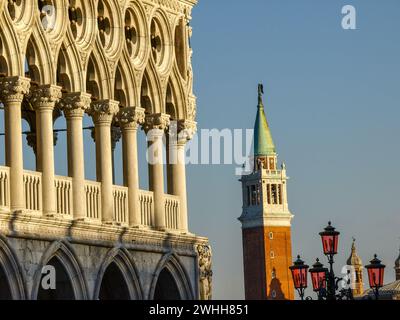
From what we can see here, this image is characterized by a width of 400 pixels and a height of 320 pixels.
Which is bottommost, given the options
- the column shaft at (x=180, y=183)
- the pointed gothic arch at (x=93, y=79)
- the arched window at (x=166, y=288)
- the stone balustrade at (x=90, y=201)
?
the arched window at (x=166, y=288)

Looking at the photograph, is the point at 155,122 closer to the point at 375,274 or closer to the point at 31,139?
the point at 31,139

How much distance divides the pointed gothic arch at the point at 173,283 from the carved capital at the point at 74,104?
517cm

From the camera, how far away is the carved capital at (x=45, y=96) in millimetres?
40125

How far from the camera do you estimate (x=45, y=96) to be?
40.2 meters

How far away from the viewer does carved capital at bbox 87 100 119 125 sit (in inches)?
1684

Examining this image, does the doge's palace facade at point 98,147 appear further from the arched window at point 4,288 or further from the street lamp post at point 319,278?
the street lamp post at point 319,278

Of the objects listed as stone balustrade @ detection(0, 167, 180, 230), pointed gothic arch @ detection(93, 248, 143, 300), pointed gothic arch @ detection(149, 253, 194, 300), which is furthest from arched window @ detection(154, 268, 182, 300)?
pointed gothic arch @ detection(93, 248, 143, 300)

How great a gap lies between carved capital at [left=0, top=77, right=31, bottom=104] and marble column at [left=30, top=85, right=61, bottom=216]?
1.00 meters

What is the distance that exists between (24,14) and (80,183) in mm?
4168

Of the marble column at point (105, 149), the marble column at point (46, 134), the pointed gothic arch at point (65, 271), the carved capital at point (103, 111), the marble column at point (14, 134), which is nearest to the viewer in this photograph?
the marble column at point (14, 134)

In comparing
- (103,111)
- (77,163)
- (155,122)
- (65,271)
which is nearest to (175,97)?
(155,122)

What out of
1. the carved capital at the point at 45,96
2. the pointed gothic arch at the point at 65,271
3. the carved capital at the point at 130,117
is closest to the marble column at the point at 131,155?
the carved capital at the point at 130,117
